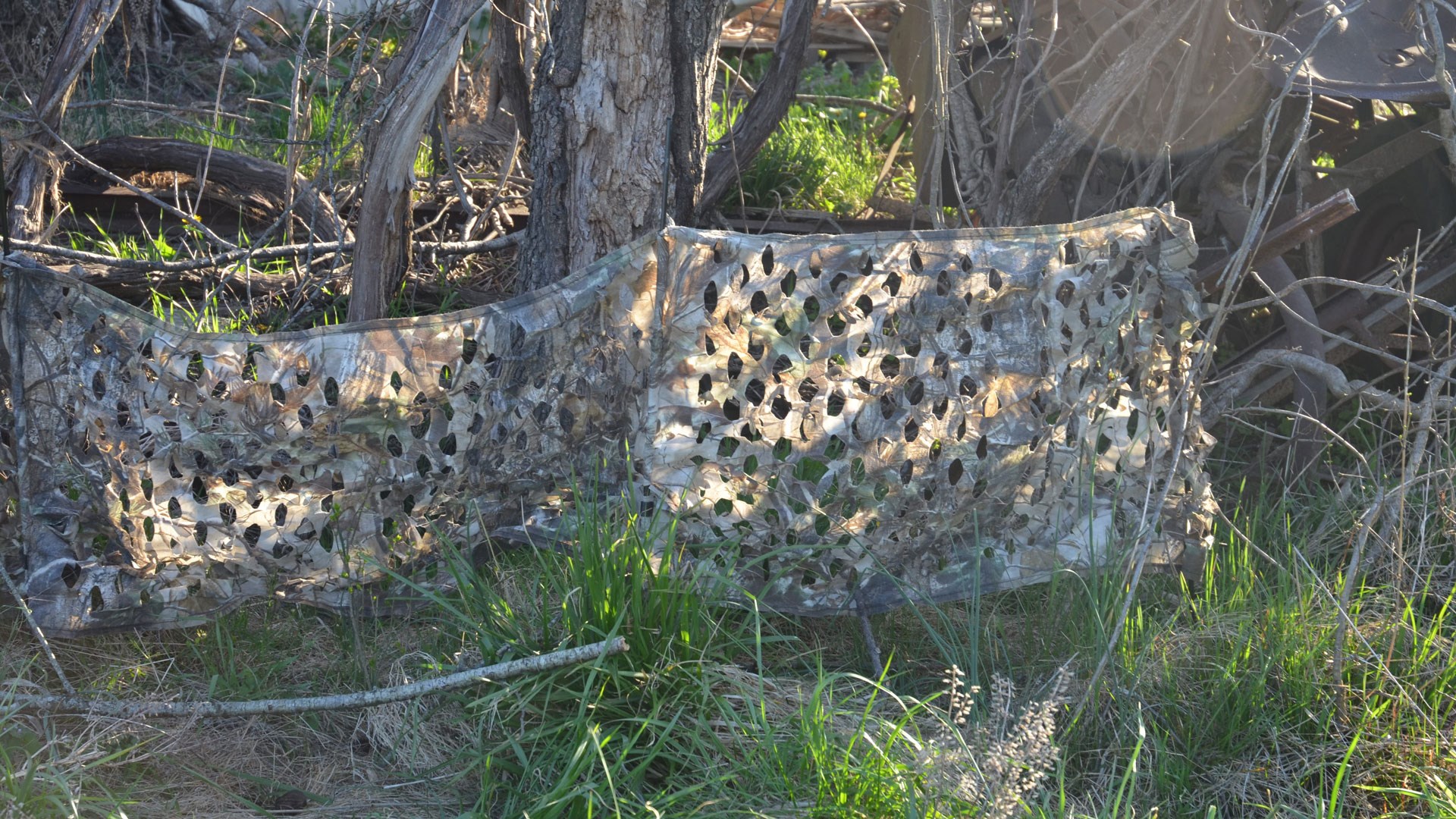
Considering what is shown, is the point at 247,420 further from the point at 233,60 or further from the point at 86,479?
the point at 233,60

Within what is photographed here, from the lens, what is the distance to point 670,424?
3.06m

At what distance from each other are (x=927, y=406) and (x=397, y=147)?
2162mm

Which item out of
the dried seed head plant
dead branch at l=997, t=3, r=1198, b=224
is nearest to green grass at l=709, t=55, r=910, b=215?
dead branch at l=997, t=3, r=1198, b=224

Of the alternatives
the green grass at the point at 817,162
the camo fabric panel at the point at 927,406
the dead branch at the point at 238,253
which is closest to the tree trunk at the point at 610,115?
the dead branch at the point at 238,253

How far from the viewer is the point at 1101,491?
11.0 ft

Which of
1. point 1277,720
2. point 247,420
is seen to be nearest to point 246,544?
point 247,420

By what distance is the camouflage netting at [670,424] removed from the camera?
2.91 metres

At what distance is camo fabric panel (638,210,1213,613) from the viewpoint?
10.1ft

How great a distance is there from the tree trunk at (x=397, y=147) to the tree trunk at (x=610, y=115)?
0.33 m

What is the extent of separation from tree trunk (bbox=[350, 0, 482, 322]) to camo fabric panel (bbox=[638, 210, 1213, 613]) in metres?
1.55

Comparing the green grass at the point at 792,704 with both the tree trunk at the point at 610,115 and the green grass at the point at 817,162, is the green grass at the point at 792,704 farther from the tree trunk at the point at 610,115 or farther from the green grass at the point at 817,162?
the green grass at the point at 817,162

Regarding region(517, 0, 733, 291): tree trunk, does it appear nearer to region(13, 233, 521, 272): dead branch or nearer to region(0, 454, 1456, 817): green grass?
region(13, 233, 521, 272): dead branch

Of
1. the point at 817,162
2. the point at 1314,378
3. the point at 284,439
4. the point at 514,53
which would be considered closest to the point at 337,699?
the point at 284,439

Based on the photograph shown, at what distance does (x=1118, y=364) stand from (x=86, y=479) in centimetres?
274
